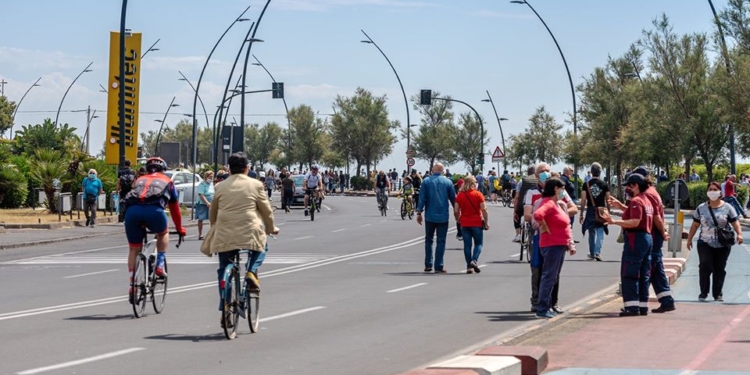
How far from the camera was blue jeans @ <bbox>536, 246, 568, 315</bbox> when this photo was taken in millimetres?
14438

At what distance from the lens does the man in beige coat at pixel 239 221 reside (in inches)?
483

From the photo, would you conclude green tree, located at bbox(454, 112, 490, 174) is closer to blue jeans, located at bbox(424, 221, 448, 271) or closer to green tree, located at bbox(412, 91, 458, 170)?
green tree, located at bbox(412, 91, 458, 170)

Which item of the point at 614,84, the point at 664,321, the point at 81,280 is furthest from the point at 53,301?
A: the point at 614,84

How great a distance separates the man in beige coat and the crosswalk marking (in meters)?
11.9

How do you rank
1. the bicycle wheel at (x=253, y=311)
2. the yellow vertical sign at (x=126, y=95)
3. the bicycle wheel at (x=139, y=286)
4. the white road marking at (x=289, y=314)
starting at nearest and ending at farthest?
the bicycle wheel at (x=253, y=311) < the bicycle wheel at (x=139, y=286) < the white road marking at (x=289, y=314) < the yellow vertical sign at (x=126, y=95)

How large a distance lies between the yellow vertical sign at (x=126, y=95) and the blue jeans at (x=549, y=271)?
30512 millimetres

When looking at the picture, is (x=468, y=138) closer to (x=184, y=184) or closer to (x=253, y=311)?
(x=184, y=184)

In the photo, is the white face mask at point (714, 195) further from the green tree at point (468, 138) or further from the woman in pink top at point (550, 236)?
the green tree at point (468, 138)

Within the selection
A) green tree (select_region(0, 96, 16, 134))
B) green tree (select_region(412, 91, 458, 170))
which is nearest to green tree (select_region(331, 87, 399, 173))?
green tree (select_region(412, 91, 458, 170))

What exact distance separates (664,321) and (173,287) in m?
7.42

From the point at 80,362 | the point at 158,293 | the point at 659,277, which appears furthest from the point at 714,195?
the point at 80,362

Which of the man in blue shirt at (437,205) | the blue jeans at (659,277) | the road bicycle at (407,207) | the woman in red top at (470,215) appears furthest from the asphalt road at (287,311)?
the road bicycle at (407,207)

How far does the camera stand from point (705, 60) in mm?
56969

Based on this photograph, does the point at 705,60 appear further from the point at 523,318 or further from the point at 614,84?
the point at 523,318
